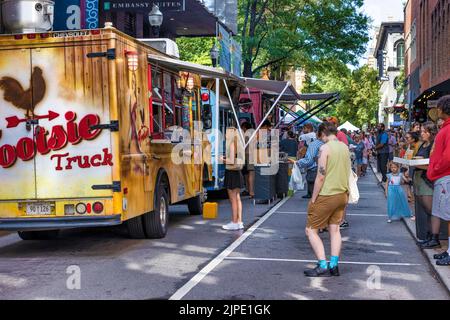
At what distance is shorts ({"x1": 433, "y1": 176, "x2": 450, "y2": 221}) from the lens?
29.3 feet

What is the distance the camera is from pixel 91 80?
968 centimetres

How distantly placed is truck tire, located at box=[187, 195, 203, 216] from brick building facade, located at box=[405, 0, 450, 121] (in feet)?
36.5

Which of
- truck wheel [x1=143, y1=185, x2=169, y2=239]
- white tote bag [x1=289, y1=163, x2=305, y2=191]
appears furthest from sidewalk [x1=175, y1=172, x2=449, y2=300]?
white tote bag [x1=289, y1=163, x2=305, y2=191]

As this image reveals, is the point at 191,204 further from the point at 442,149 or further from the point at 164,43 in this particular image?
the point at 442,149

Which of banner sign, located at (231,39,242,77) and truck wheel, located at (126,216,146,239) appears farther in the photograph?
banner sign, located at (231,39,242,77)

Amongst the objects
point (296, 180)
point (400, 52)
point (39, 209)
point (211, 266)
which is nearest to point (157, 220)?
point (39, 209)

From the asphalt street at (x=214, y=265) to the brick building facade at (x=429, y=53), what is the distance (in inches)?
523

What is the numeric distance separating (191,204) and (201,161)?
3.53 ft

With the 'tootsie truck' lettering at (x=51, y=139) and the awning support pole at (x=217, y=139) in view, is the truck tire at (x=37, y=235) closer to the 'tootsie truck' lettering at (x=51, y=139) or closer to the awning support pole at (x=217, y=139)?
the 'tootsie truck' lettering at (x=51, y=139)

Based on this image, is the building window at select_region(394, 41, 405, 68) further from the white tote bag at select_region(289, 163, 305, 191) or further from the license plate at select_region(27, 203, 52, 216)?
the license plate at select_region(27, 203, 52, 216)

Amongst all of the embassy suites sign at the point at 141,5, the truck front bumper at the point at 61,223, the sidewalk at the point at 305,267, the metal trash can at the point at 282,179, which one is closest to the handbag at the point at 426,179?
the sidewalk at the point at 305,267

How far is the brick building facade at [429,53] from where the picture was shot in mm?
31078

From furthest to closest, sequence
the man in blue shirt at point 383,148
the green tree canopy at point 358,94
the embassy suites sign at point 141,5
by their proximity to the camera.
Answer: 1. the green tree canopy at point 358,94
2. the man in blue shirt at point 383,148
3. the embassy suites sign at point 141,5
